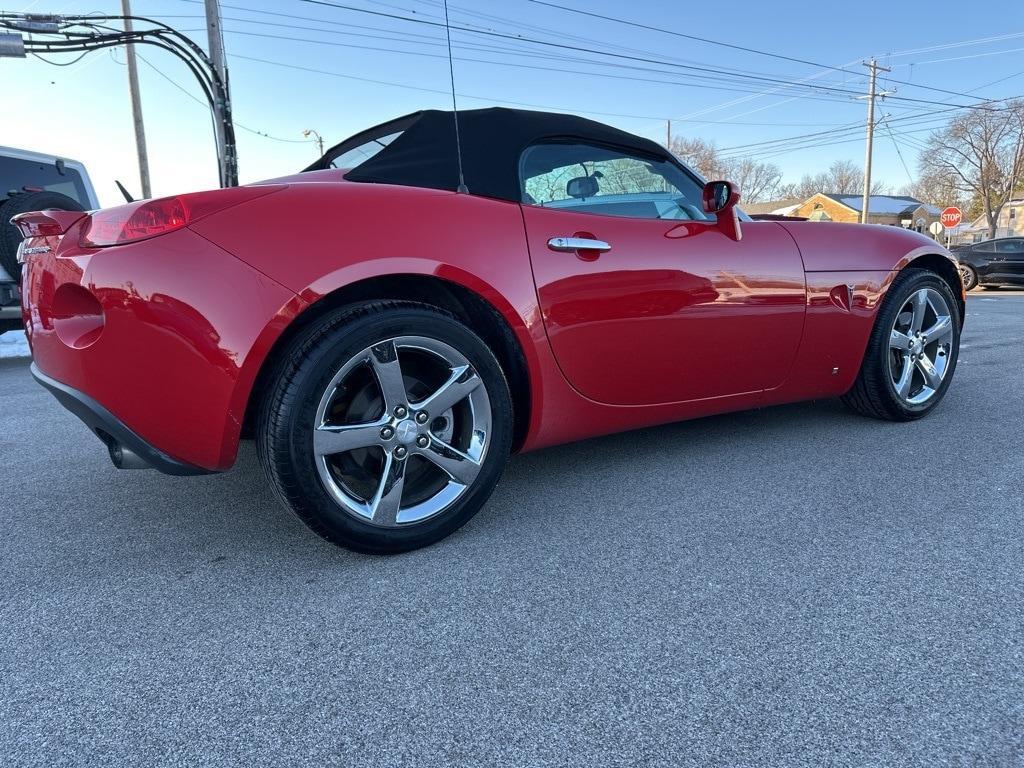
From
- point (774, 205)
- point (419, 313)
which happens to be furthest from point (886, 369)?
point (774, 205)

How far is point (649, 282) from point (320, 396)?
4.08 ft

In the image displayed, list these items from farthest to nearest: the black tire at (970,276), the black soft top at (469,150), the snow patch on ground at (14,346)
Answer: the black tire at (970,276), the snow patch on ground at (14,346), the black soft top at (469,150)

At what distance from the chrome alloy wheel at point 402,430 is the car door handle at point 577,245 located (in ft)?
1.71

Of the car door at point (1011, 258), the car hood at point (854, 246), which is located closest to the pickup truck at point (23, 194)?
the car hood at point (854, 246)

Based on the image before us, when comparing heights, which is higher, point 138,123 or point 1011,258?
point 138,123

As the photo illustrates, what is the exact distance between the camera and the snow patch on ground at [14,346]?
6.58m

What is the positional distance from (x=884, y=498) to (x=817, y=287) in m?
1.01

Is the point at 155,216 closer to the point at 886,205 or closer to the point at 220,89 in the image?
the point at 220,89

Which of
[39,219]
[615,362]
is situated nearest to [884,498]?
[615,362]

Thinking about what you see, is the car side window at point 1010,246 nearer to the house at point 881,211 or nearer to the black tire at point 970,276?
the black tire at point 970,276

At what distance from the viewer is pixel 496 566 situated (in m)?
1.93

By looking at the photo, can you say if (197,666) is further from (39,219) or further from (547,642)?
(39,219)

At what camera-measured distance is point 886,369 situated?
3236 mm

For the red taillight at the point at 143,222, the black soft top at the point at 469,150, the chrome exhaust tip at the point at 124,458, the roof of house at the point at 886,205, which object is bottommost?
the chrome exhaust tip at the point at 124,458
